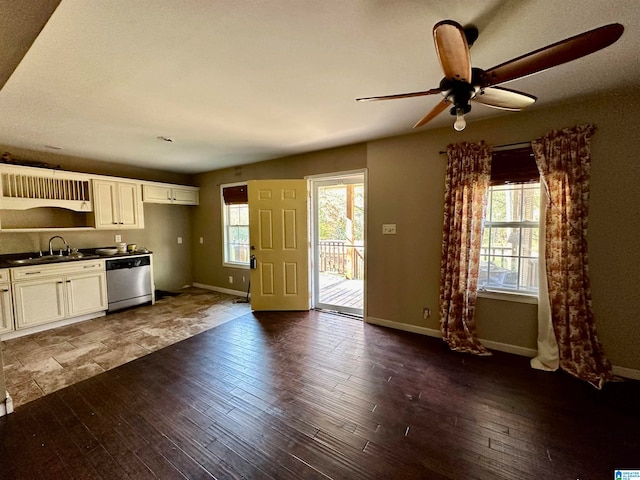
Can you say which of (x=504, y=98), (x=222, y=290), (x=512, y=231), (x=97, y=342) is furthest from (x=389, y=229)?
(x=97, y=342)

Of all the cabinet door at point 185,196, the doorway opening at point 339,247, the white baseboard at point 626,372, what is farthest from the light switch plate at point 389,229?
the cabinet door at point 185,196

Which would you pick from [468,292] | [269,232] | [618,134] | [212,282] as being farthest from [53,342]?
[618,134]

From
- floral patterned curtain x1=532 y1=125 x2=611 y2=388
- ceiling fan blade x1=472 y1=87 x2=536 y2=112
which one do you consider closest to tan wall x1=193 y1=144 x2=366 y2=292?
ceiling fan blade x1=472 y1=87 x2=536 y2=112

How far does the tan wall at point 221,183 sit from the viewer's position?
3.85 meters

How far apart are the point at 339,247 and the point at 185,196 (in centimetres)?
366

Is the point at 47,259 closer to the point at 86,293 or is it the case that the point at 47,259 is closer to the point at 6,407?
the point at 86,293

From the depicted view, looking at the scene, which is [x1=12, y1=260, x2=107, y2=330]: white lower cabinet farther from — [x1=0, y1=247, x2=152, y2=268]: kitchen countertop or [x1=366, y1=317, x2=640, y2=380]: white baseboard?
[x1=366, y1=317, x2=640, y2=380]: white baseboard

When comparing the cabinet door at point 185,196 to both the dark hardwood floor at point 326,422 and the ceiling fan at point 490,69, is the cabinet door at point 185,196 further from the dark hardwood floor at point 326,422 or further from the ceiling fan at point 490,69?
the ceiling fan at point 490,69

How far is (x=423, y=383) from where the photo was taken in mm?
2270

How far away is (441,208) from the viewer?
306cm

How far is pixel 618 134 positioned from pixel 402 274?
7.65 feet

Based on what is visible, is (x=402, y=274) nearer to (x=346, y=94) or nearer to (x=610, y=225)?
(x=610, y=225)

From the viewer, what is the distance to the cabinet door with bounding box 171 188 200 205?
5.12m

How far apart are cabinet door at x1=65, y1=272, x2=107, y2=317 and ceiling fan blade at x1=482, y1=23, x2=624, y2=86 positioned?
507cm
